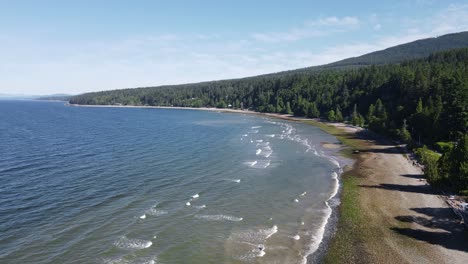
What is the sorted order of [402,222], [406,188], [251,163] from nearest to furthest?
[402,222] → [406,188] → [251,163]

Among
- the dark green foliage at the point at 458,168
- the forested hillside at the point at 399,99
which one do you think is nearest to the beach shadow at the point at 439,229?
the dark green foliage at the point at 458,168

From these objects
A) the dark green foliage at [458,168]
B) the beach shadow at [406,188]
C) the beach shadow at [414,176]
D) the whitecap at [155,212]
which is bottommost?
the beach shadow at [406,188]

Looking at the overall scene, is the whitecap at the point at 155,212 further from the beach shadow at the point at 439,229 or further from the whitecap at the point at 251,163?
the whitecap at the point at 251,163

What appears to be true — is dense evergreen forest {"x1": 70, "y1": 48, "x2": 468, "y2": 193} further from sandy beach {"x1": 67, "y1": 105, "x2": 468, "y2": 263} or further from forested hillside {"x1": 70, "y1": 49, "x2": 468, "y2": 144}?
sandy beach {"x1": 67, "y1": 105, "x2": 468, "y2": 263}

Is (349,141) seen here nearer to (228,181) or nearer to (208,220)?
(228,181)

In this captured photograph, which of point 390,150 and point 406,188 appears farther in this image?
point 390,150

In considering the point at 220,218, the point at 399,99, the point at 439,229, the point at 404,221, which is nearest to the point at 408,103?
the point at 399,99

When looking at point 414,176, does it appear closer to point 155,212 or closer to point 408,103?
point 155,212

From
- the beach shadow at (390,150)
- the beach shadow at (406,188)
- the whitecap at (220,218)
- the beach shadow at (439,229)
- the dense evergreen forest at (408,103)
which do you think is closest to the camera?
the beach shadow at (439,229)
